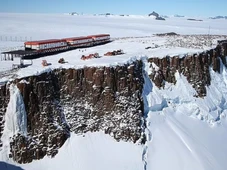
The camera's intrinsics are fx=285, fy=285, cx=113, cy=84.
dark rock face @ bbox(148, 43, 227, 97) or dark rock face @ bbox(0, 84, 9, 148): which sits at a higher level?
dark rock face @ bbox(148, 43, 227, 97)

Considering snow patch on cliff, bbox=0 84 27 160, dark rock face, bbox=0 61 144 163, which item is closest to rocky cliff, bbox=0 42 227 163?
dark rock face, bbox=0 61 144 163

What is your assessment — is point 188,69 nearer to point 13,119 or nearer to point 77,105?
point 77,105

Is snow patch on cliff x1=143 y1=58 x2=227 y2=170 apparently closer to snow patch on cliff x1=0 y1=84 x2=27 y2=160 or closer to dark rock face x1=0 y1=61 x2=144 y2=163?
dark rock face x1=0 y1=61 x2=144 y2=163

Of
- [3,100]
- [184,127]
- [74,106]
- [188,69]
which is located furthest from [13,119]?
[188,69]

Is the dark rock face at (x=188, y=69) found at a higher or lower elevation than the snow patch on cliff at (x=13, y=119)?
higher

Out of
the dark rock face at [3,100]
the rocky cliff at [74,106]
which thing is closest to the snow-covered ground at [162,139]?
the dark rock face at [3,100]

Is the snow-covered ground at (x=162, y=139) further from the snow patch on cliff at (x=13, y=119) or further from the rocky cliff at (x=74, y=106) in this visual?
the rocky cliff at (x=74, y=106)
